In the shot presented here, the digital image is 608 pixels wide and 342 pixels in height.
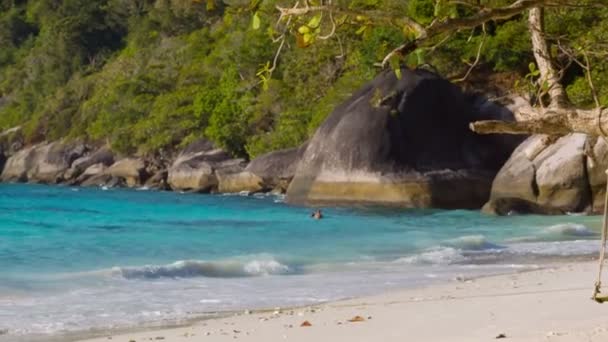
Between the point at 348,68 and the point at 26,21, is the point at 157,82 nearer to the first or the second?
the point at 348,68

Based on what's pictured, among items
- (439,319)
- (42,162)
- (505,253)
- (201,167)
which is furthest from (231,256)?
(42,162)

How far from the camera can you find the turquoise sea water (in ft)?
27.7

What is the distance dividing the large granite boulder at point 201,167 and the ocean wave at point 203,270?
65.0ft

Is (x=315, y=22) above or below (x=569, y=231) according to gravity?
above

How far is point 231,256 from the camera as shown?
12602 mm

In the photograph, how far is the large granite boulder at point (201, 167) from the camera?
105ft

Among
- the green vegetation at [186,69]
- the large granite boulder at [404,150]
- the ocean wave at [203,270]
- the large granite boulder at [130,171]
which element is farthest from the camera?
the large granite boulder at [130,171]

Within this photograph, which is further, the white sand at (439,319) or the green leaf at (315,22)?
the white sand at (439,319)

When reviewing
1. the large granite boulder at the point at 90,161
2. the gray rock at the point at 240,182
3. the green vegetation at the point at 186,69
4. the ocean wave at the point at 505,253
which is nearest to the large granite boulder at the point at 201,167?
the gray rock at the point at 240,182

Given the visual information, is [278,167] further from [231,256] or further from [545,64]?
[545,64]

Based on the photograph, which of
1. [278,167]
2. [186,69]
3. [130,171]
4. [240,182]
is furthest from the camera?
[186,69]

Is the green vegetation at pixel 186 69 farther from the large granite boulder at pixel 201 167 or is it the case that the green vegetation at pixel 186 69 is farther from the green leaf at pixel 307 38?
the green leaf at pixel 307 38

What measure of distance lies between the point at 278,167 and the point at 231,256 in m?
14.4

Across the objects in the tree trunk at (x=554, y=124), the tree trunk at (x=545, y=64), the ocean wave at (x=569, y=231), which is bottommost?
the ocean wave at (x=569, y=231)
